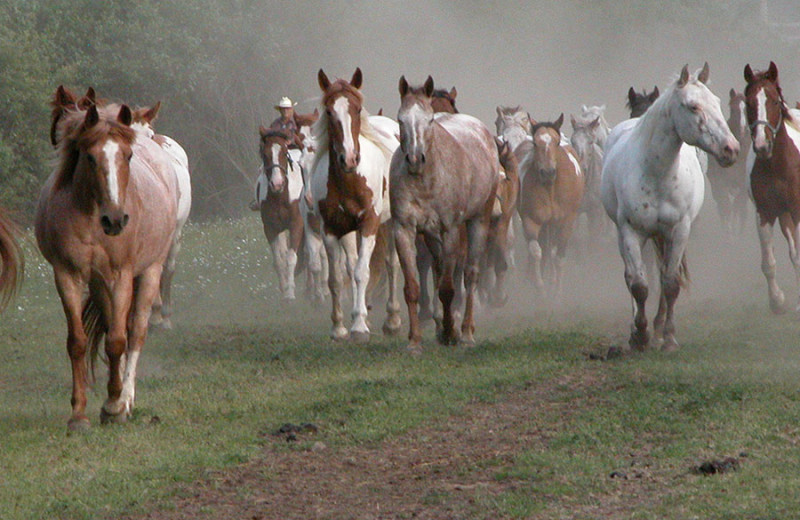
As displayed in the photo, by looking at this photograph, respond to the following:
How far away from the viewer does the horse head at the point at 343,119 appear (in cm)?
1171

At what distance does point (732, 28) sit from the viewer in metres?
56.4

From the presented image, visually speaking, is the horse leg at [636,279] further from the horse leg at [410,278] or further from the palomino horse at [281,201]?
the palomino horse at [281,201]

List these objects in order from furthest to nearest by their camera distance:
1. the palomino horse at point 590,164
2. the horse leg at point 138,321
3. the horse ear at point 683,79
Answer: the palomino horse at point 590,164, the horse ear at point 683,79, the horse leg at point 138,321

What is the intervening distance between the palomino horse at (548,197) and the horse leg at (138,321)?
8.84 m

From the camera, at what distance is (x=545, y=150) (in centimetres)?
1741

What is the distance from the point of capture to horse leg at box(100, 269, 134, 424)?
8.48 m

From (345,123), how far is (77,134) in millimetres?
3825

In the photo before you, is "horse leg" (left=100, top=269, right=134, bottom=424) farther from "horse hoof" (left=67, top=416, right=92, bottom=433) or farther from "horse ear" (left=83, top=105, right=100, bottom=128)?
"horse ear" (left=83, top=105, right=100, bottom=128)

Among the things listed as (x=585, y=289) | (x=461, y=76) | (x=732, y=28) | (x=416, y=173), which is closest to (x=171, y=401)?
(x=416, y=173)

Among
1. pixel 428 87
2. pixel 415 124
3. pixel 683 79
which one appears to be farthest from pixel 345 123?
pixel 683 79

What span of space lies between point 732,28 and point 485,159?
154ft

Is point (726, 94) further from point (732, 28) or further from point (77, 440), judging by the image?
point (77, 440)

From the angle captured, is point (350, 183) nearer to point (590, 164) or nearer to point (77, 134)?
point (77, 134)

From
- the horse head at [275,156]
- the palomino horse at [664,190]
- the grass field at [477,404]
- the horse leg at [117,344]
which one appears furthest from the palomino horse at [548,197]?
the horse leg at [117,344]
